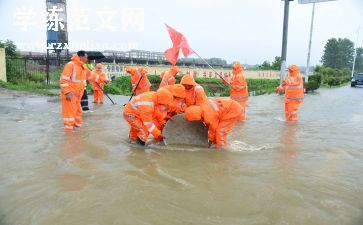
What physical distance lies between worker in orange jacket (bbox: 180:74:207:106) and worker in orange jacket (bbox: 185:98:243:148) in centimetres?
38

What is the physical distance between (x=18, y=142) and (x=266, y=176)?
417cm

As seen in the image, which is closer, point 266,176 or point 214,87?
point 266,176

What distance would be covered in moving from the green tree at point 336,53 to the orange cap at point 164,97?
77.4 meters

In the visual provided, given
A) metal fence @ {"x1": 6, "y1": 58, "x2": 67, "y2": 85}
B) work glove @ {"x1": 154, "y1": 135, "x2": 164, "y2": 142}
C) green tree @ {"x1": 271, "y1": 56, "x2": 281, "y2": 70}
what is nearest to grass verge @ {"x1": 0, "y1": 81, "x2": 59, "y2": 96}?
metal fence @ {"x1": 6, "y1": 58, "x2": 67, "y2": 85}

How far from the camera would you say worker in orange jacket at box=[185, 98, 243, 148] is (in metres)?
4.65

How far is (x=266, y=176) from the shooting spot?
412cm

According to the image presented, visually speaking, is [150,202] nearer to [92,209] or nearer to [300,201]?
[92,209]

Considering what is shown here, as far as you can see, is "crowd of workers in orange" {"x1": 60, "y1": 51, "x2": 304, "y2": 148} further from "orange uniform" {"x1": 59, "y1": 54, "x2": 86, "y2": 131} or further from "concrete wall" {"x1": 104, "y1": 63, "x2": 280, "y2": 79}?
"concrete wall" {"x1": 104, "y1": 63, "x2": 280, "y2": 79}

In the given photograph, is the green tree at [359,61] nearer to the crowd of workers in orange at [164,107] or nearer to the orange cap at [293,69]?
the orange cap at [293,69]

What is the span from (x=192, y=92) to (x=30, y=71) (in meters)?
14.6

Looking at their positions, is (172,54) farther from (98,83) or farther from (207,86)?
(207,86)

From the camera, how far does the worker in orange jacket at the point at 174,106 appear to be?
4.92 m

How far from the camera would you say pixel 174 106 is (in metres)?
5.15

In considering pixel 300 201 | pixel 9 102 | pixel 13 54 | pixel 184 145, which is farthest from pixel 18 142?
pixel 13 54
